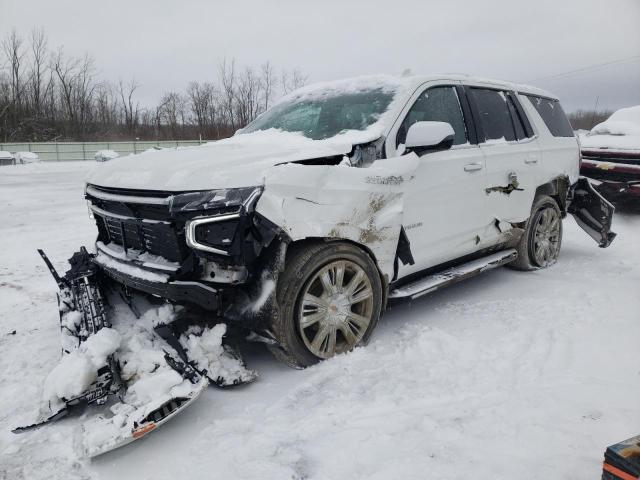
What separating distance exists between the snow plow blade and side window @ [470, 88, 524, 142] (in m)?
3.02

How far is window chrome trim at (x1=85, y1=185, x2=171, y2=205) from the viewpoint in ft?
8.50

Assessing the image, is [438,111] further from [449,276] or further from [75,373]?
[75,373]

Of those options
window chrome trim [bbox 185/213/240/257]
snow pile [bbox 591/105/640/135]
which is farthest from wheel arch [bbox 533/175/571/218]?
snow pile [bbox 591/105/640/135]

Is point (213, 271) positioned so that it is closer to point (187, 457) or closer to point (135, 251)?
point (135, 251)

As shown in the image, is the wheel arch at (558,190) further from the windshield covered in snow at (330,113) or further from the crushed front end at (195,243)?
the crushed front end at (195,243)

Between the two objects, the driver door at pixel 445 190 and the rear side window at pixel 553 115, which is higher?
the rear side window at pixel 553 115

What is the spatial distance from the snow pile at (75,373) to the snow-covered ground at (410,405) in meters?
0.18

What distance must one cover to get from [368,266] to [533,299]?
2042 millimetres

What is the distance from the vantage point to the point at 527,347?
3.21 metres

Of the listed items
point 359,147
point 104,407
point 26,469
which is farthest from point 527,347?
point 26,469

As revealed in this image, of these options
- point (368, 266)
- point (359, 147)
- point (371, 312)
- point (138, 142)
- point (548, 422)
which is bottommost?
point (548, 422)

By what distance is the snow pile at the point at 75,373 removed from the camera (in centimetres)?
238

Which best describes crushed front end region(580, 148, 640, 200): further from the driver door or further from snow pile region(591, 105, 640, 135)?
the driver door

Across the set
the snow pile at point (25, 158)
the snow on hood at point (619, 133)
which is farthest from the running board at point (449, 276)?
the snow pile at point (25, 158)
